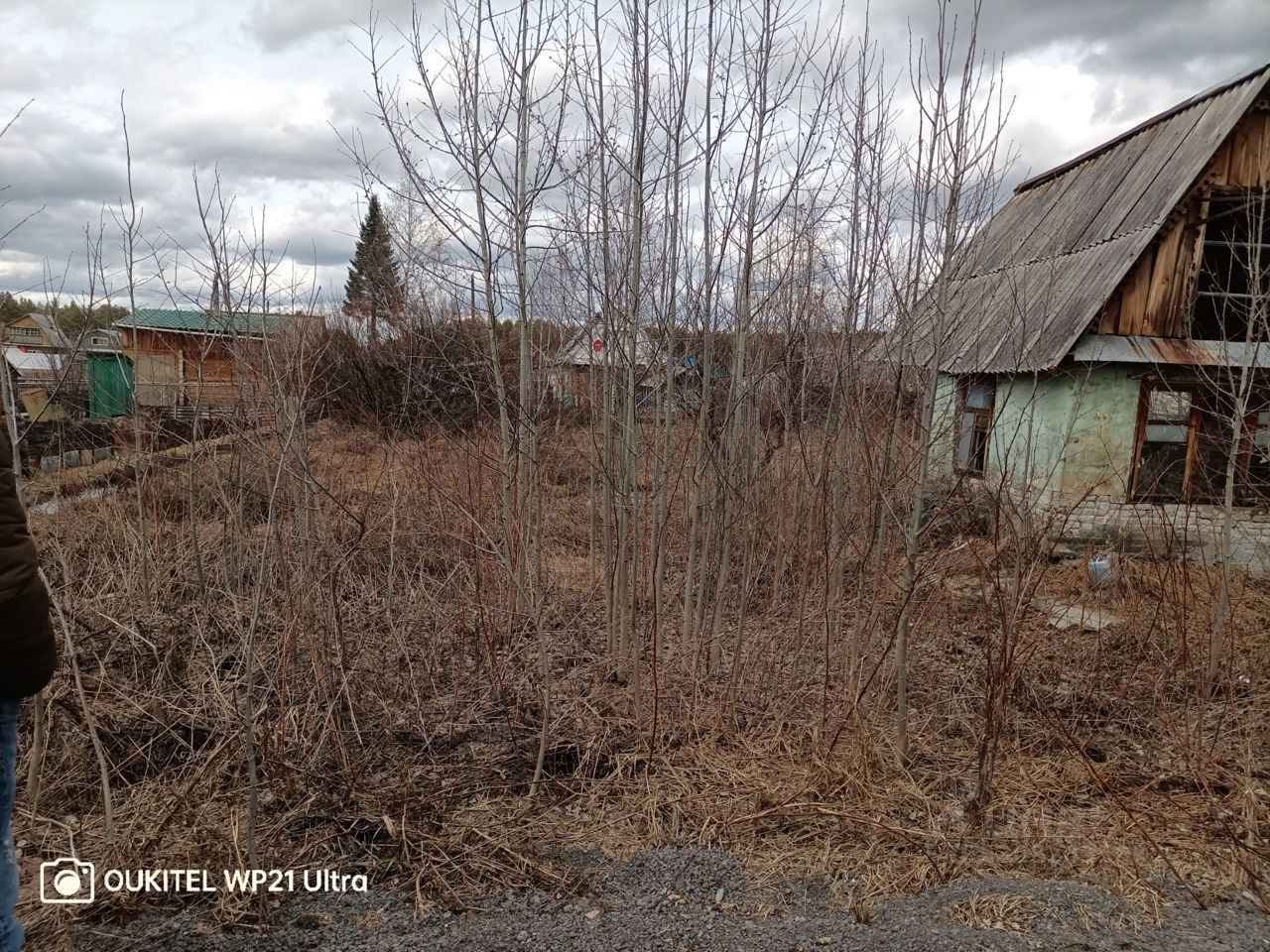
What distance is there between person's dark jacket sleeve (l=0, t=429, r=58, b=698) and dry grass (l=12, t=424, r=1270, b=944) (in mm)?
705

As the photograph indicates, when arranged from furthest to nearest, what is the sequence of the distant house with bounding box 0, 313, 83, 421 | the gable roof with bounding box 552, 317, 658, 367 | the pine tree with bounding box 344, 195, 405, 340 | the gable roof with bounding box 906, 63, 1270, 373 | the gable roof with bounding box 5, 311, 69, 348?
the pine tree with bounding box 344, 195, 405, 340, the gable roof with bounding box 906, 63, 1270, 373, the gable roof with bounding box 5, 311, 69, 348, the distant house with bounding box 0, 313, 83, 421, the gable roof with bounding box 552, 317, 658, 367

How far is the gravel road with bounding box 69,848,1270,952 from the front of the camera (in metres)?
2.72

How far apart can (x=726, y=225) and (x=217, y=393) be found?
4.50m

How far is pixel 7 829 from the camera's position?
186cm

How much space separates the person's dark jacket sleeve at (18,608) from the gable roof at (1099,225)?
23.0 feet

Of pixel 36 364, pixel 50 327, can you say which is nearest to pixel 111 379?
pixel 50 327

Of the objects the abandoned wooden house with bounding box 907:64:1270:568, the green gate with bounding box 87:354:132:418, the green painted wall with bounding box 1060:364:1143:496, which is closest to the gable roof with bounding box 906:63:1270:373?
the abandoned wooden house with bounding box 907:64:1270:568

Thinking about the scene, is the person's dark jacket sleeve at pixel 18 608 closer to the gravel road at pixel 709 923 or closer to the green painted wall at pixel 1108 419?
the gravel road at pixel 709 923

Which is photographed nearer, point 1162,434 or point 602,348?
point 602,348

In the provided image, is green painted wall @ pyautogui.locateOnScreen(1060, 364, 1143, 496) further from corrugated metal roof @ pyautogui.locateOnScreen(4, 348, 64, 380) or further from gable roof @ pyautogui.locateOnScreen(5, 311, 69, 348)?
corrugated metal roof @ pyautogui.locateOnScreen(4, 348, 64, 380)

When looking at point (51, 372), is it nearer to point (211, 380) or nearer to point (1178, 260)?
point (211, 380)

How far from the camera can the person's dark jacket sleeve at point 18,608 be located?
176cm

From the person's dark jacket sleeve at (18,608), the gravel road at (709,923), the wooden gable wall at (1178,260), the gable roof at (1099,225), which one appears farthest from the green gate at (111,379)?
the wooden gable wall at (1178,260)

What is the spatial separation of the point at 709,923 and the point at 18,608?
2457mm
